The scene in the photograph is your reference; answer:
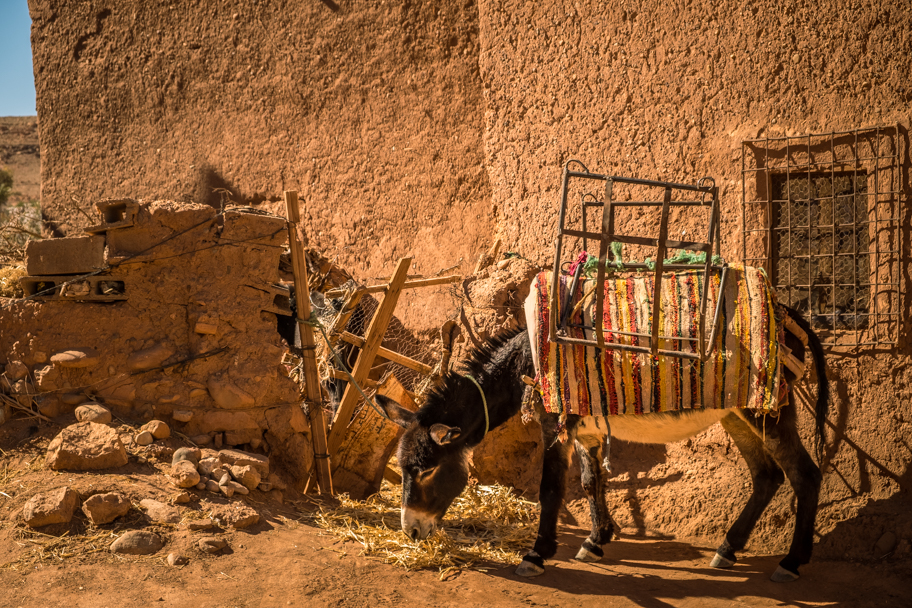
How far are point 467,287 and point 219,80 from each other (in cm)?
443

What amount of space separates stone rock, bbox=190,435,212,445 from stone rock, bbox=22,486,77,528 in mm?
876

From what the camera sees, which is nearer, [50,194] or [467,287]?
[467,287]

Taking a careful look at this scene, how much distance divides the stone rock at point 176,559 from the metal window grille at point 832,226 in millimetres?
3701

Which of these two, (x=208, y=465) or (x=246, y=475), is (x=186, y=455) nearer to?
(x=208, y=465)

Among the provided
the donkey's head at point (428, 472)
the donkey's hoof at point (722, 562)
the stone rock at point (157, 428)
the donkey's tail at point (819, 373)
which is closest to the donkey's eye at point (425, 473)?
the donkey's head at point (428, 472)

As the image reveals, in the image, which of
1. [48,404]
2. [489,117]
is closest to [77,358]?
[48,404]

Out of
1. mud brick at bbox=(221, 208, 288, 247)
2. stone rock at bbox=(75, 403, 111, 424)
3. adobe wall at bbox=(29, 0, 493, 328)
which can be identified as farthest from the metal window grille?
stone rock at bbox=(75, 403, 111, 424)

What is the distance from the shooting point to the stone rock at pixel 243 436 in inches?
178

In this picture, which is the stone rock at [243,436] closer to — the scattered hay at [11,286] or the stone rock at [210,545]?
the stone rock at [210,545]

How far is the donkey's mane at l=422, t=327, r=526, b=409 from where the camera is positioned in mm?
4043

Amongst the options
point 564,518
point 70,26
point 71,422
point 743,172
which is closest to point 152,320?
point 71,422

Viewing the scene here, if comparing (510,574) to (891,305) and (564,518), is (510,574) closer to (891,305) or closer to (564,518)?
(564,518)

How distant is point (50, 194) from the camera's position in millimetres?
8789

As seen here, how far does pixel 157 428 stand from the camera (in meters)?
4.25
